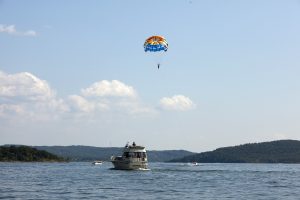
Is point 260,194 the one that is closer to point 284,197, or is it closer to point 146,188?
point 284,197

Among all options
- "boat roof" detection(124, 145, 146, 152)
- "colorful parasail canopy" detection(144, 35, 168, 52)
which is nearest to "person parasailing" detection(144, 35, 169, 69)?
"colorful parasail canopy" detection(144, 35, 168, 52)

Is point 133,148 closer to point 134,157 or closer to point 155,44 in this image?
point 134,157

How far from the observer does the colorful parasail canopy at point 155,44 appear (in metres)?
87.0

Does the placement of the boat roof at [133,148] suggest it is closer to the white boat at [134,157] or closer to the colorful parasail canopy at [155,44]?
the white boat at [134,157]

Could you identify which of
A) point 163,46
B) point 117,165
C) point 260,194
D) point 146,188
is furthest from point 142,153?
point 260,194

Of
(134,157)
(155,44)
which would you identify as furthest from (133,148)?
(155,44)

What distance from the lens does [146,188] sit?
232 feet

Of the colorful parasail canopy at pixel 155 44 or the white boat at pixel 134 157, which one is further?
the white boat at pixel 134 157

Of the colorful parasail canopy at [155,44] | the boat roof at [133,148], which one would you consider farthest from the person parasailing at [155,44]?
the boat roof at [133,148]

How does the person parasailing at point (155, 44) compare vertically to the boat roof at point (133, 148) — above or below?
above

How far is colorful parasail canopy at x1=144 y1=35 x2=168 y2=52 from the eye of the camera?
8700 centimetres

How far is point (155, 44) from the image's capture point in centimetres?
8762

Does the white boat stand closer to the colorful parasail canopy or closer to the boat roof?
the boat roof

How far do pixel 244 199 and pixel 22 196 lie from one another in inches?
844
